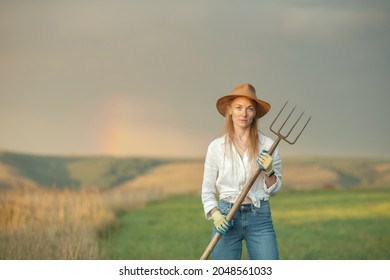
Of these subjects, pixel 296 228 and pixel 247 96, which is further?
pixel 296 228

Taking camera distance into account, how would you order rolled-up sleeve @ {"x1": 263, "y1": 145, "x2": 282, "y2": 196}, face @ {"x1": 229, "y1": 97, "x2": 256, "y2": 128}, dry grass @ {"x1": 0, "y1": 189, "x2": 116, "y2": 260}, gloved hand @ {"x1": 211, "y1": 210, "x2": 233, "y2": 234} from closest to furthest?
1. gloved hand @ {"x1": 211, "y1": 210, "x2": 233, "y2": 234}
2. rolled-up sleeve @ {"x1": 263, "y1": 145, "x2": 282, "y2": 196}
3. face @ {"x1": 229, "y1": 97, "x2": 256, "y2": 128}
4. dry grass @ {"x1": 0, "y1": 189, "x2": 116, "y2": 260}

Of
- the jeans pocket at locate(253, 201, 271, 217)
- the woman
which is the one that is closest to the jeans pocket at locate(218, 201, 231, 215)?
the woman

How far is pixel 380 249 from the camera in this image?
22.5ft

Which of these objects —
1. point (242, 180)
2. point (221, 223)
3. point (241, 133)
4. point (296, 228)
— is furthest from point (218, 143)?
point (296, 228)

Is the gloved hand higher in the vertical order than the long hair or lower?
lower

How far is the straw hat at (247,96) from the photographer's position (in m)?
3.89

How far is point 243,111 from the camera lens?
Answer: 388 cm

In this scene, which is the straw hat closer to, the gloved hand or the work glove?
the work glove

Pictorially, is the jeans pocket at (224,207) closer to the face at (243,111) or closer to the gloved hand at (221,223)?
the gloved hand at (221,223)

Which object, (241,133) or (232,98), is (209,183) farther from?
(232,98)

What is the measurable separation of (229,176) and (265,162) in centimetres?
24

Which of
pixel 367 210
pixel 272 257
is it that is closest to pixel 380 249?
pixel 367 210

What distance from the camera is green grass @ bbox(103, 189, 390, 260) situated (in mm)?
6875

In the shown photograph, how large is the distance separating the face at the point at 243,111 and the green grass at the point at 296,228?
3015 millimetres
